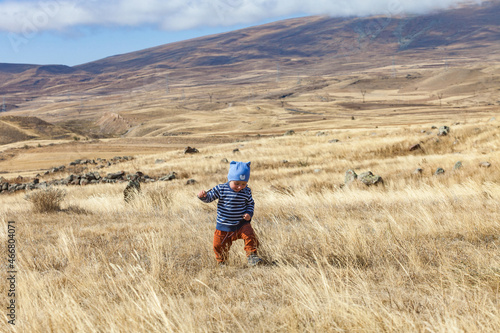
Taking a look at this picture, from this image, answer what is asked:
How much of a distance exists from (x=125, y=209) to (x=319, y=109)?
98173mm

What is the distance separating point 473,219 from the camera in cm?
546

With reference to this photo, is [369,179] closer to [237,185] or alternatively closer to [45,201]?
[45,201]

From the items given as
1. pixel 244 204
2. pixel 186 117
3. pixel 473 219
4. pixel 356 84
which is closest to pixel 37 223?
pixel 244 204

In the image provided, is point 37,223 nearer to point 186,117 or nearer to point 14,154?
point 14,154

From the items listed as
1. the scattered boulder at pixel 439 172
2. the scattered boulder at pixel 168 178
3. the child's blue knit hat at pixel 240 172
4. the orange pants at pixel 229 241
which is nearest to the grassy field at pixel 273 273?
the orange pants at pixel 229 241

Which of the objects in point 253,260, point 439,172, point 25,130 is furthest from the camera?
point 25,130

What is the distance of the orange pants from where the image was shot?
4883 mm

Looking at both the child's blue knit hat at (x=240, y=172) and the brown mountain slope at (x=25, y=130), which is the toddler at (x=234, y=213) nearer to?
the child's blue knit hat at (x=240, y=172)

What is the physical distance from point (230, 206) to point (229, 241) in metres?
0.42

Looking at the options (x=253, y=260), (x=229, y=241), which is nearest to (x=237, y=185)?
(x=229, y=241)

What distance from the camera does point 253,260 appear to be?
4715 mm

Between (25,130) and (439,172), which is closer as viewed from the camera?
(439,172)

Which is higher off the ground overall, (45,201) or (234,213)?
(234,213)

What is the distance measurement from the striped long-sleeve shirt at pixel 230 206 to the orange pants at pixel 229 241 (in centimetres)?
6
